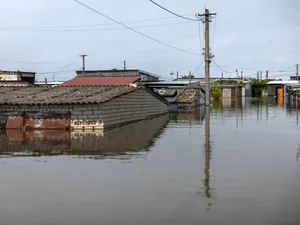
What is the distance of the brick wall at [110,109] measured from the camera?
19.3m

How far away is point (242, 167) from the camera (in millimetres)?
10133

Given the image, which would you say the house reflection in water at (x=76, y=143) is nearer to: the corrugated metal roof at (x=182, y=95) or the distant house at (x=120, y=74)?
the corrugated metal roof at (x=182, y=95)

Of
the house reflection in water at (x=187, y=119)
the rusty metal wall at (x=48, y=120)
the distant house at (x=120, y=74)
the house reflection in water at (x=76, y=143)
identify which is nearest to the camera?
the house reflection in water at (x=76, y=143)

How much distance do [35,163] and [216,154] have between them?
16.9 ft

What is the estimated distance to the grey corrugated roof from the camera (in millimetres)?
19203

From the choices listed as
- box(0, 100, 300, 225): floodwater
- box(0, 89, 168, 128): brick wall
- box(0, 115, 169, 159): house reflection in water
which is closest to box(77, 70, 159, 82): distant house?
box(0, 89, 168, 128): brick wall

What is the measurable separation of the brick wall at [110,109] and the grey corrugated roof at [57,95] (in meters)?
0.31

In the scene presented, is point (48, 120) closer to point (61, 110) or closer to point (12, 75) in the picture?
point (61, 110)

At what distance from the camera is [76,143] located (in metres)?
15.0

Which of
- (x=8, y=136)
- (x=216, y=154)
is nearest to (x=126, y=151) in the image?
(x=216, y=154)

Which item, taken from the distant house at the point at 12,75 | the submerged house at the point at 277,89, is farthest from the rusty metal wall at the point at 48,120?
the submerged house at the point at 277,89

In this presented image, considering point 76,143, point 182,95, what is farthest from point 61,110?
point 182,95

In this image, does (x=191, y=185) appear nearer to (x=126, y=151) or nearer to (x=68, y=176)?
(x=68, y=176)

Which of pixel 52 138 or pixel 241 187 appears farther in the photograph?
pixel 52 138
